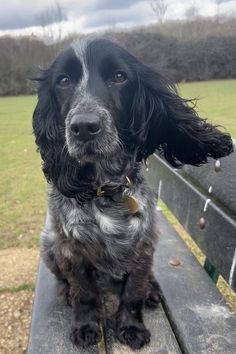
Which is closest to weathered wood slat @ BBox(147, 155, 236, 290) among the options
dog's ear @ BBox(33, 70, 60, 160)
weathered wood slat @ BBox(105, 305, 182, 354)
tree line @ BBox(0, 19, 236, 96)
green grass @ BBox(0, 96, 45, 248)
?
weathered wood slat @ BBox(105, 305, 182, 354)

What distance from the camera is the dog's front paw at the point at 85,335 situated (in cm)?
221

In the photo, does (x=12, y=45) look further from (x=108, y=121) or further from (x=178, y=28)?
(x=108, y=121)

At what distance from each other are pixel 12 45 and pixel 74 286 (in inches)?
1558

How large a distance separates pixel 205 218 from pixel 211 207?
120mm

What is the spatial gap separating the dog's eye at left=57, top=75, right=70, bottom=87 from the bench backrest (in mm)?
969

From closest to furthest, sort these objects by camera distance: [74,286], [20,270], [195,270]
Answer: [74,286]
[195,270]
[20,270]

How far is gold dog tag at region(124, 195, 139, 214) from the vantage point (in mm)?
2471

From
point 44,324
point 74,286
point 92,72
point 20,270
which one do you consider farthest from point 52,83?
point 20,270

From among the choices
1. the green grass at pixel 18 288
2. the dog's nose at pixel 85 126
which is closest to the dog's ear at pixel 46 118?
the dog's nose at pixel 85 126

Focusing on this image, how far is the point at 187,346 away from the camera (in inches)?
81.4

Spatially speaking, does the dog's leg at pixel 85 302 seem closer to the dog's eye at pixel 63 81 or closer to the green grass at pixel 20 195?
the dog's eye at pixel 63 81

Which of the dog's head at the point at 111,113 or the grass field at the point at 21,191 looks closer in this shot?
the dog's head at the point at 111,113

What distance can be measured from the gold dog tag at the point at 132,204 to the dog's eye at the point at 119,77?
0.62m

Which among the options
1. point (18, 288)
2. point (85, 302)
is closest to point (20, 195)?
point (18, 288)
